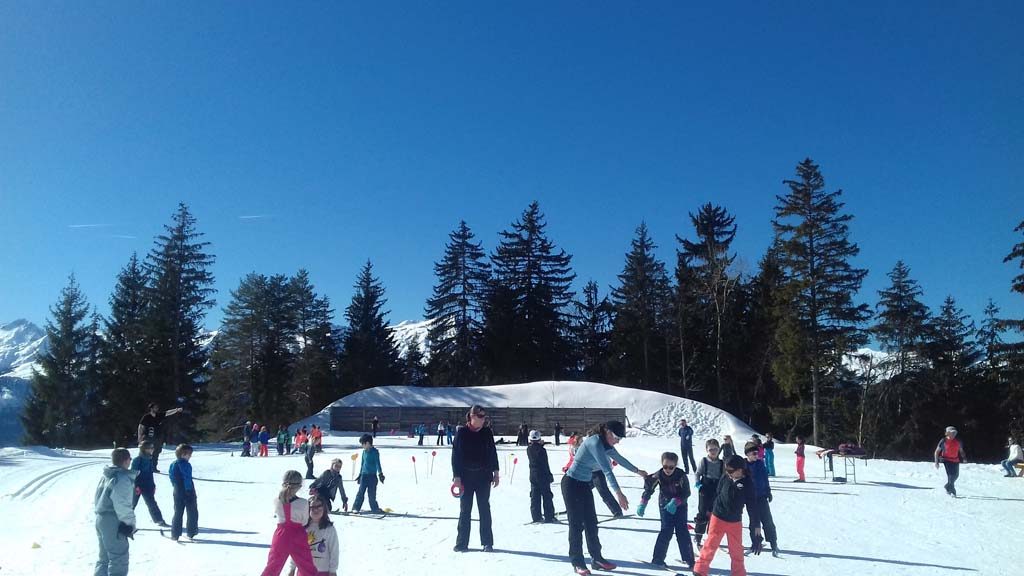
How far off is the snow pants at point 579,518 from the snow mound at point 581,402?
34056 mm

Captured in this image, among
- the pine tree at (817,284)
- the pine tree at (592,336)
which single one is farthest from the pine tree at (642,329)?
the pine tree at (817,284)

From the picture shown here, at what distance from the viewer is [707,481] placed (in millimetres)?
8828

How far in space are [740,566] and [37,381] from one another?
181ft

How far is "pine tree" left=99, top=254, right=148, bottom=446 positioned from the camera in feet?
157

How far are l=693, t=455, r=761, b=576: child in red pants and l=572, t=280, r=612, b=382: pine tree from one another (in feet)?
184

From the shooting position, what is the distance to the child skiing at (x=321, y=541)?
5902 millimetres

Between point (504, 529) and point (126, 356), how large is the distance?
4711 cm

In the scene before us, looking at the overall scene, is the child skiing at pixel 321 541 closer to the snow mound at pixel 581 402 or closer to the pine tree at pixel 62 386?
the snow mound at pixel 581 402

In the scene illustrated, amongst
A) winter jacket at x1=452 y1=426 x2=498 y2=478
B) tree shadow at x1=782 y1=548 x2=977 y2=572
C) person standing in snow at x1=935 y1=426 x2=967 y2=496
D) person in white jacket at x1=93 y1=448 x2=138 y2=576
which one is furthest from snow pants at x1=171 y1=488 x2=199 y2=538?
person standing in snow at x1=935 y1=426 x2=967 y2=496

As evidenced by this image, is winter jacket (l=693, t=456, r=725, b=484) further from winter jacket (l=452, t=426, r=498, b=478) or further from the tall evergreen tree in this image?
the tall evergreen tree

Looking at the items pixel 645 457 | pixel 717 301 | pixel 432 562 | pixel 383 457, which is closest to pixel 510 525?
pixel 432 562

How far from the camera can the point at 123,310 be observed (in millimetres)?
53531

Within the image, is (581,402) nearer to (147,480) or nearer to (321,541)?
(147,480)

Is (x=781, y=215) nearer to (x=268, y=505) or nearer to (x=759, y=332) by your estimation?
(x=759, y=332)
